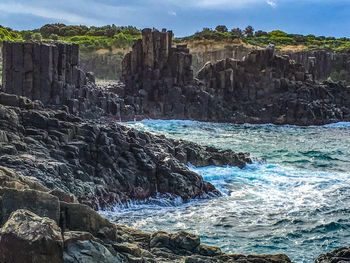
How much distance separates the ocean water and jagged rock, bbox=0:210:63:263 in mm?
10527

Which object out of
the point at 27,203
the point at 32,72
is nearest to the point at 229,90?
the point at 32,72

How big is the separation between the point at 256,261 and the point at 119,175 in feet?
44.2

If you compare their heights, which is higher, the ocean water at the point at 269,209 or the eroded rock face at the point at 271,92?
the eroded rock face at the point at 271,92

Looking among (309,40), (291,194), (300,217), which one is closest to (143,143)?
(291,194)

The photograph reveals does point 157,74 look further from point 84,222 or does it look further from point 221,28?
point 221,28

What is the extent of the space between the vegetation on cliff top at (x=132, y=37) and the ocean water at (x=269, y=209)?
84933mm

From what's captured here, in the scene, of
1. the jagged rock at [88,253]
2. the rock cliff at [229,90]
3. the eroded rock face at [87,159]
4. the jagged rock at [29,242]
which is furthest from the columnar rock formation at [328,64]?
the jagged rock at [29,242]

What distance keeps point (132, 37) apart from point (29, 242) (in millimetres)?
126812

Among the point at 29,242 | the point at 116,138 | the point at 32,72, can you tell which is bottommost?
the point at 116,138

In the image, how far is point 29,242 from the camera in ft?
30.2

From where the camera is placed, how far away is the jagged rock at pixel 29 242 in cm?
919

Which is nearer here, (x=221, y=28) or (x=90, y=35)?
(x=90, y=35)

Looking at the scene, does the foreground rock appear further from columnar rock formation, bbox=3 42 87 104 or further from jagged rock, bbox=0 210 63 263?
columnar rock formation, bbox=3 42 87 104

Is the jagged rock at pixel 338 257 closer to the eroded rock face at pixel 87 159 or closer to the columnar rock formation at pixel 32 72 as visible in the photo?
the eroded rock face at pixel 87 159
